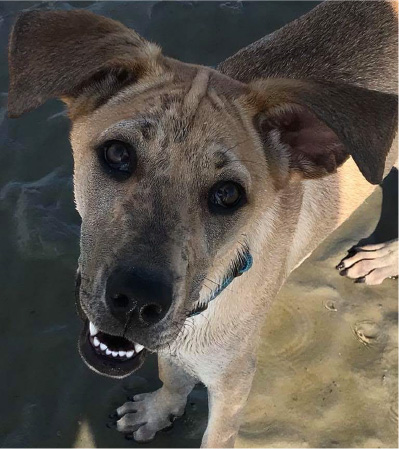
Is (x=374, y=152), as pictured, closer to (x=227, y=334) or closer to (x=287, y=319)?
(x=227, y=334)

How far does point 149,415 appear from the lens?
4.02 m

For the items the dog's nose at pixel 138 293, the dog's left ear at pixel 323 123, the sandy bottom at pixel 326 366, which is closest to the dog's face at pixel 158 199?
the dog's nose at pixel 138 293

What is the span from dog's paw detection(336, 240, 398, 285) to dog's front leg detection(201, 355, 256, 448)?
5.86 ft

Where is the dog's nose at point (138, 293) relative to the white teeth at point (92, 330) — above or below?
above

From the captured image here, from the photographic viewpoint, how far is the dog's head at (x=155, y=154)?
2.40 metres

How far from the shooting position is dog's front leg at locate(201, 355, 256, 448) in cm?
334

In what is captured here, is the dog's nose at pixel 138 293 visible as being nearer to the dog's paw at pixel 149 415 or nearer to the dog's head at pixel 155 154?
the dog's head at pixel 155 154

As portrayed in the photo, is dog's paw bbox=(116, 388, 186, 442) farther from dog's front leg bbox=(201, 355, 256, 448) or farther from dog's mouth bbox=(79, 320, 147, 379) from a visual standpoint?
dog's mouth bbox=(79, 320, 147, 379)

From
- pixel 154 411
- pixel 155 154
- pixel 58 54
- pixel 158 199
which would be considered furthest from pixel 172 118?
pixel 154 411

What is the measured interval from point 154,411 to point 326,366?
1.33 meters

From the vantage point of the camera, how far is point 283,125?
3012 millimetres

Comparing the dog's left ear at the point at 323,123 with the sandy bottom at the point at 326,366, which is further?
the sandy bottom at the point at 326,366

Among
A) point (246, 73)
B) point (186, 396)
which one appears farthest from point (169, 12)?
point (186, 396)

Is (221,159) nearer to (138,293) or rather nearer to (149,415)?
(138,293)
